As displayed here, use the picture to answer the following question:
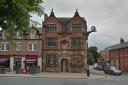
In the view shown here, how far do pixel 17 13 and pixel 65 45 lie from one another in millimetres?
51663

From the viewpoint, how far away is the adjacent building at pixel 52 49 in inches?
2500

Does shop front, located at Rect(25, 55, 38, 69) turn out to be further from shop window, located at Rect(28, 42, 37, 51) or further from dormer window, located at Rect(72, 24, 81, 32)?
dormer window, located at Rect(72, 24, 81, 32)

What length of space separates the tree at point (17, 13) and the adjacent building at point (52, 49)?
4904 centimetres

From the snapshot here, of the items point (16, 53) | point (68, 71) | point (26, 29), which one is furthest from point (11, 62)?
point (26, 29)

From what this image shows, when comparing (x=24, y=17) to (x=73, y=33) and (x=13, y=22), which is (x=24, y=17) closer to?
(x=13, y=22)

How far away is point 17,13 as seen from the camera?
12859mm

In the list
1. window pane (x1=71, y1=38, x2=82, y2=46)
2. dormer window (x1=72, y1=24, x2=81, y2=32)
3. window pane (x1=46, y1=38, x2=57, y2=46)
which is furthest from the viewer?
dormer window (x1=72, y1=24, x2=81, y2=32)

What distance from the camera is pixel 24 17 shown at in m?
13.3

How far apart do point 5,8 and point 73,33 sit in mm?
52212

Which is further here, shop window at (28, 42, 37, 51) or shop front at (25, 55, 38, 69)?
shop window at (28, 42, 37, 51)

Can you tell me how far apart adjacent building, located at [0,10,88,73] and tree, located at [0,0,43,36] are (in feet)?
161

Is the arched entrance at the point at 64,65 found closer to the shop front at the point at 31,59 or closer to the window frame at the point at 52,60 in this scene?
the window frame at the point at 52,60

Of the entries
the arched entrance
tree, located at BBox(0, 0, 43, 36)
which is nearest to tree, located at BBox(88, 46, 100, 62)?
the arched entrance

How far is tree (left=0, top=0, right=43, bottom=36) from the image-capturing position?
12.6 m
